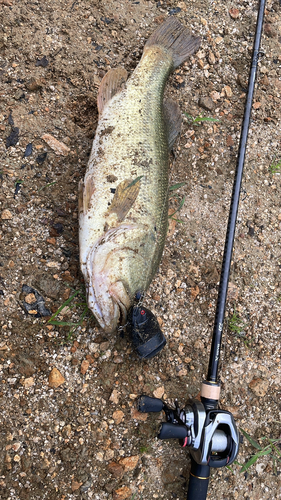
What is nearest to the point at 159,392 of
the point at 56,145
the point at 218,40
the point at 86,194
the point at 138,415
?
the point at 138,415

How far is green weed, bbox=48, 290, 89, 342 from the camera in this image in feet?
8.88

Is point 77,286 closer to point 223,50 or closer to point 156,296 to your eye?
point 156,296

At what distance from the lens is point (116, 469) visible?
8.66 feet

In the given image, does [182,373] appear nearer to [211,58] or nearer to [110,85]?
[110,85]

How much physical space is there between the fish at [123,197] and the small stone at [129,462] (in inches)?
38.7

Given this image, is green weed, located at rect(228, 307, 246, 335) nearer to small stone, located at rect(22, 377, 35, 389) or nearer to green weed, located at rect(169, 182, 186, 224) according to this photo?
green weed, located at rect(169, 182, 186, 224)

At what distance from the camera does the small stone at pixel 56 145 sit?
3.01 meters

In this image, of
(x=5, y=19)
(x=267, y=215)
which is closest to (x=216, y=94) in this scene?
(x=267, y=215)

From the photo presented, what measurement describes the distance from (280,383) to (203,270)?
48.0 inches

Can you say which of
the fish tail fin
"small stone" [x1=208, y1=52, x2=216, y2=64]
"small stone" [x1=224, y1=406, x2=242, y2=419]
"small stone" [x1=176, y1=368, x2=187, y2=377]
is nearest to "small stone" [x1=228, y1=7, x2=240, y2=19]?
"small stone" [x1=208, y1=52, x2=216, y2=64]

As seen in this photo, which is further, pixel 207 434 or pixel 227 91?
pixel 227 91

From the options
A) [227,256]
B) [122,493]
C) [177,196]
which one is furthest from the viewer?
[177,196]

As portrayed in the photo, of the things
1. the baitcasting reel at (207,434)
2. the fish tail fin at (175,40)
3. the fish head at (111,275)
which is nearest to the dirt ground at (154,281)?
the fish tail fin at (175,40)

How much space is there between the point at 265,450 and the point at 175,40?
12.2 ft
